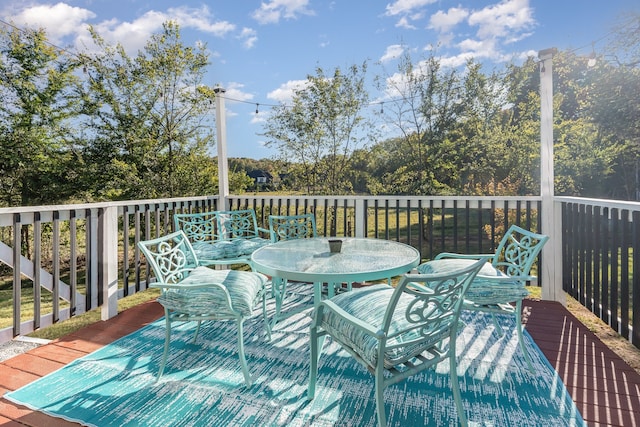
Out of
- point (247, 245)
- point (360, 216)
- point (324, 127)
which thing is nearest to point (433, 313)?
point (247, 245)

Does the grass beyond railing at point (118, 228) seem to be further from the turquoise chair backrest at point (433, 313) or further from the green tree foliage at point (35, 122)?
the turquoise chair backrest at point (433, 313)

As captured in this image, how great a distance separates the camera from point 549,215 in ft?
11.3

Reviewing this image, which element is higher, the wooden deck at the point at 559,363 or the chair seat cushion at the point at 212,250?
the chair seat cushion at the point at 212,250

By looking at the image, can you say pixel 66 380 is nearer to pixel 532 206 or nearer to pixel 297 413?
pixel 297 413

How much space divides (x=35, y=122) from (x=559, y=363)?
9191 mm

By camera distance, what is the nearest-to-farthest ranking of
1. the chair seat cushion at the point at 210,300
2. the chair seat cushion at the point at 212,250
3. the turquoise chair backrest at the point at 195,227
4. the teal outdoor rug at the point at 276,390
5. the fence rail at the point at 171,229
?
1. the teal outdoor rug at the point at 276,390
2. the chair seat cushion at the point at 210,300
3. the fence rail at the point at 171,229
4. the chair seat cushion at the point at 212,250
5. the turquoise chair backrest at the point at 195,227

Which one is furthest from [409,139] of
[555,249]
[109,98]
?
[109,98]

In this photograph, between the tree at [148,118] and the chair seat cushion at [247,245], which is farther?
the tree at [148,118]

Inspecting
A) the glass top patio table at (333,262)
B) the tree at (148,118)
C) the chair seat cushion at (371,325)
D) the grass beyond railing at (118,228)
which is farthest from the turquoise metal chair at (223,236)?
the tree at (148,118)

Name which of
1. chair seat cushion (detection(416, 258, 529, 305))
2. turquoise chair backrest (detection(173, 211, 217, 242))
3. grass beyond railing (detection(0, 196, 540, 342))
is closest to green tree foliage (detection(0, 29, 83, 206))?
grass beyond railing (detection(0, 196, 540, 342))

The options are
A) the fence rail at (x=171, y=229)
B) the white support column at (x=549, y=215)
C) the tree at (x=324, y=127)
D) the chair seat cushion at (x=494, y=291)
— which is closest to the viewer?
the chair seat cushion at (x=494, y=291)

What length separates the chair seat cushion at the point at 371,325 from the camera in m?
1.46

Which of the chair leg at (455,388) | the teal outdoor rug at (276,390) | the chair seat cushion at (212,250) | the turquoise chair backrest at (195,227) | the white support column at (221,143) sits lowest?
the teal outdoor rug at (276,390)

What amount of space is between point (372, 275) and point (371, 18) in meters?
4.88
